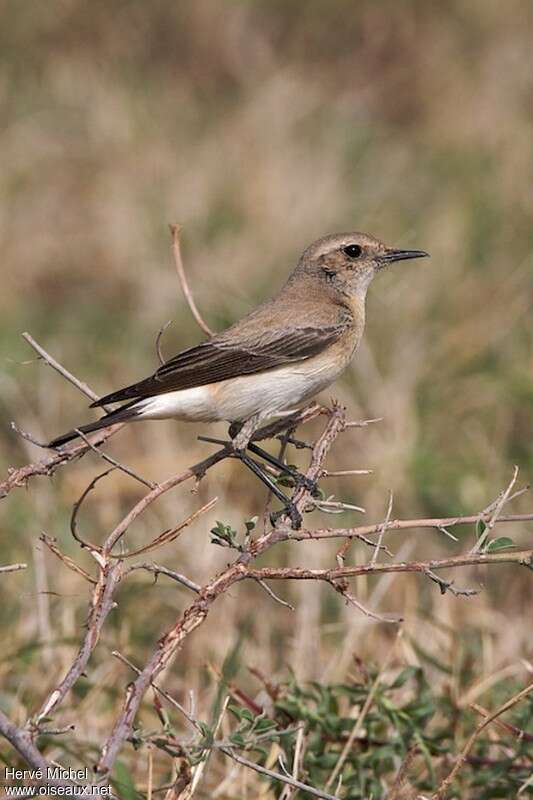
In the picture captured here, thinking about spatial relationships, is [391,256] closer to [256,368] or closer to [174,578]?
[256,368]

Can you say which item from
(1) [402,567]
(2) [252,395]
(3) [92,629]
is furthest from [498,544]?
(2) [252,395]

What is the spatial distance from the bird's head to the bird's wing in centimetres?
57

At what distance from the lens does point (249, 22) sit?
1192 centimetres

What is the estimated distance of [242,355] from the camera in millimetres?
4930

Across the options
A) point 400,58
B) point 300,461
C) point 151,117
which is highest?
point 400,58

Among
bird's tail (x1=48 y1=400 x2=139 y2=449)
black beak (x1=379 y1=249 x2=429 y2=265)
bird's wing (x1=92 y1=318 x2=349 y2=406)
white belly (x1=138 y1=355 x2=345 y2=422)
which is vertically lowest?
bird's tail (x1=48 y1=400 x2=139 y2=449)

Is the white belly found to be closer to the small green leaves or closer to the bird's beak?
the bird's beak

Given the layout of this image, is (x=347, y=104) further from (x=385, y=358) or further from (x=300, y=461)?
(x=300, y=461)

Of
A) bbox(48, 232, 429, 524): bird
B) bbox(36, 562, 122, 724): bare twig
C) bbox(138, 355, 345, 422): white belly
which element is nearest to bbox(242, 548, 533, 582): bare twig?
bbox(36, 562, 122, 724): bare twig

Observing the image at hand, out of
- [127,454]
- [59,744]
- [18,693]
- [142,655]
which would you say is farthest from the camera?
[127,454]

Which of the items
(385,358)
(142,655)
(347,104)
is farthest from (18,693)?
(347,104)

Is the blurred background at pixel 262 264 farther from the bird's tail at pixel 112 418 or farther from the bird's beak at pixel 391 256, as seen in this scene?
the bird's beak at pixel 391 256

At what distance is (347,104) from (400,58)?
32.5 inches

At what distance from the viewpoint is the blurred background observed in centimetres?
550
